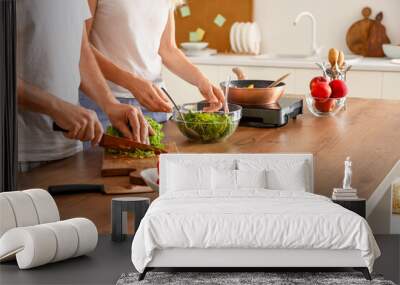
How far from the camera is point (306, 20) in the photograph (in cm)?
484

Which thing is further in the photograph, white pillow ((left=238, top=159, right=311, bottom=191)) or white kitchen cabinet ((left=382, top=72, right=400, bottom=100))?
white kitchen cabinet ((left=382, top=72, right=400, bottom=100))

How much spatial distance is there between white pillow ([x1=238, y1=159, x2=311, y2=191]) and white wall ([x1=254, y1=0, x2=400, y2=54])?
0.67 m

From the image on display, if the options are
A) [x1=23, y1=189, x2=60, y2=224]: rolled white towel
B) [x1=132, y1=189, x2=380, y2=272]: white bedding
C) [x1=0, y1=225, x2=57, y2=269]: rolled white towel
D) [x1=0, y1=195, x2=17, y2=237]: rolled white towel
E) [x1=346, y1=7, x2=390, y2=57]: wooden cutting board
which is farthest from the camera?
[x1=346, y1=7, x2=390, y2=57]: wooden cutting board

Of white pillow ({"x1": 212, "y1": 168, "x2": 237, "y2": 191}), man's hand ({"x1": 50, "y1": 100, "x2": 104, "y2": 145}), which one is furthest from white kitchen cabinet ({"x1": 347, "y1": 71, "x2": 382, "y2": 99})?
man's hand ({"x1": 50, "y1": 100, "x2": 104, "y2": 145})

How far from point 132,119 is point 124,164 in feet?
0.78

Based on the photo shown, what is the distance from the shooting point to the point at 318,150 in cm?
481

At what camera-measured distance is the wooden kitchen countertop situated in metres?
4.76

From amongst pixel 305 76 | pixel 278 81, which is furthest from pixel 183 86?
pixel 305 76

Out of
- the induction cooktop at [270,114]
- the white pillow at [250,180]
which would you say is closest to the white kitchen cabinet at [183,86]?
the induction cooktop at [270,114]

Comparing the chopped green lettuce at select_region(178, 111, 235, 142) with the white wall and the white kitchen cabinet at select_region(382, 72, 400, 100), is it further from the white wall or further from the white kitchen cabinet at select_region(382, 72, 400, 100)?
the white kitchen cabinet at select_region(382, 72, 400, 100)

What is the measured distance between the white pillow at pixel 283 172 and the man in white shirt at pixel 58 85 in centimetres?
70

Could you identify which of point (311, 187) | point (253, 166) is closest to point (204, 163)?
point (253, 166)

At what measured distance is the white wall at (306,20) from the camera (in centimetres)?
477

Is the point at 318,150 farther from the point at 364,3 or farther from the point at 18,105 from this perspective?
the point at 18,105
